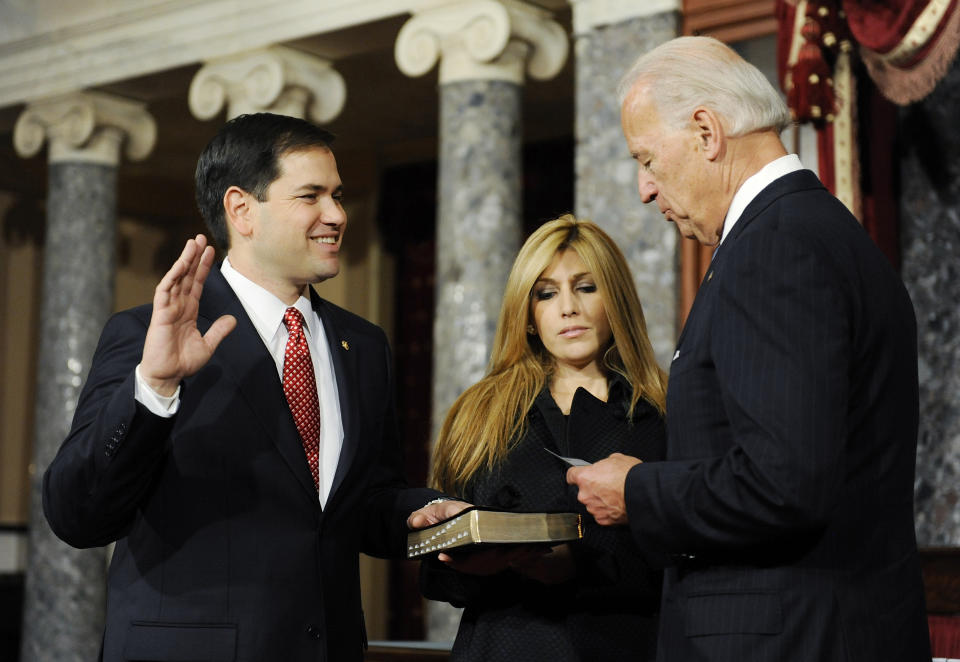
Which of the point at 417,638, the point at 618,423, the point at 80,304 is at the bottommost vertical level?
the point at 417,638

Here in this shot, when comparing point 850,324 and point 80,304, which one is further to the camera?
point 80,304

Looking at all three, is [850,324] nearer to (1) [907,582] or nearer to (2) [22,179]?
(1) [907,582]

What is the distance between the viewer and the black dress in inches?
118

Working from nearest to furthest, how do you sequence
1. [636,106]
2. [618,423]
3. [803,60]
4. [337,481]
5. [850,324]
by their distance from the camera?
[850,324] < [636,106] < [337,481] < [618,423] < [803,60]

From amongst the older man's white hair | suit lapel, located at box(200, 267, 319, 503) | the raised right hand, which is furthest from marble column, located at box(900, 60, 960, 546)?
the raised right hand

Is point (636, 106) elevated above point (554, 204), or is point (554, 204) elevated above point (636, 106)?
point (554, 204)

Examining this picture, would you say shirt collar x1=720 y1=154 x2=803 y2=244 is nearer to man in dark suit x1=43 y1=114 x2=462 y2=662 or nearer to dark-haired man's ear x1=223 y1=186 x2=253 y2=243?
man in dark suit x1=43 y1=114 x2=462 y2=662

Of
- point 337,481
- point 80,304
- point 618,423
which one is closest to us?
point 337,481

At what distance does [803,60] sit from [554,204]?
4746mm

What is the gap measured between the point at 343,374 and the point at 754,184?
3.42ft

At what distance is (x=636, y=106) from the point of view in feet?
7.68

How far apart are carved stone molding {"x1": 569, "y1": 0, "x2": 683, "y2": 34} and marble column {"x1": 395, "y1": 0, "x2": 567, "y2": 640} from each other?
38 centimetres

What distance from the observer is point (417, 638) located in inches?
381

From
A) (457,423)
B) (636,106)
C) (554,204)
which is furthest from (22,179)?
(636,106)
